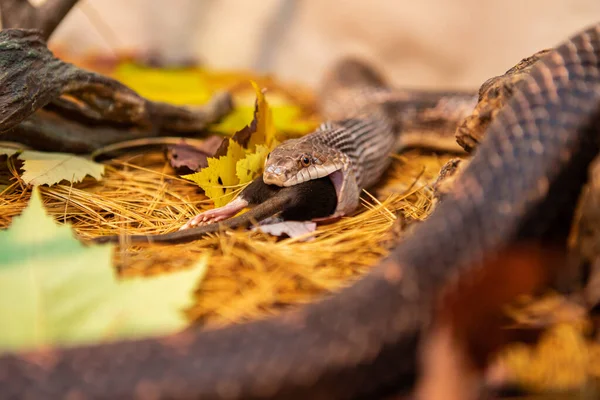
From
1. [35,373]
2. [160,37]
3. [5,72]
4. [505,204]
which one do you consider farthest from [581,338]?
[160,37]

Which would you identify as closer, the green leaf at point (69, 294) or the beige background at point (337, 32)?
the green leaf at point (69, 294)

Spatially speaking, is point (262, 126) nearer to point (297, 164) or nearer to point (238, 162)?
→ point (238, 162)

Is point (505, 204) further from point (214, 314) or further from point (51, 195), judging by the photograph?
point (51, 195)

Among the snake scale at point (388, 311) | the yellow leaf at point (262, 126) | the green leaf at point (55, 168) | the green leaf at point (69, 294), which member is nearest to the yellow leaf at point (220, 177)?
the yellow leaf at point (262, 126)

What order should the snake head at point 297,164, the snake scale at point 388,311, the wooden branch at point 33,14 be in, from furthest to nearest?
the wooden branch at point 33,14 → the snake head at point 297,164 → the snake scale at point 388,311

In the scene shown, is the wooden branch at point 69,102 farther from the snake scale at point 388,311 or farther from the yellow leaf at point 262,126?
the snake scale at point 388,311

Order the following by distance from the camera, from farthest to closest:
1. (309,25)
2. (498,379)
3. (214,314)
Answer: (309,25)
(214,314)
(498,379)

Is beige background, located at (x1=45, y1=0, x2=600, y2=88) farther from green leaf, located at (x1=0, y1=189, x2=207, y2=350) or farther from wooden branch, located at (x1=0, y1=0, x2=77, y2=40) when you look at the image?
green leaf, located at (x1=0, y1=189, x2=207, y2=350)
